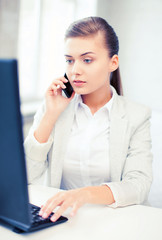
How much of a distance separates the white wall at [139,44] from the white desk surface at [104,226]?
2.86 meters

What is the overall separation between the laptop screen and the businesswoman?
0.73 m

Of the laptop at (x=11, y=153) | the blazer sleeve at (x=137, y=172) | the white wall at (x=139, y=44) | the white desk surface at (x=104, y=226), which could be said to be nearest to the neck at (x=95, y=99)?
the blazer sleeve at (x=137, y=172)

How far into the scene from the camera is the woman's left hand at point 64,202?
0.87m

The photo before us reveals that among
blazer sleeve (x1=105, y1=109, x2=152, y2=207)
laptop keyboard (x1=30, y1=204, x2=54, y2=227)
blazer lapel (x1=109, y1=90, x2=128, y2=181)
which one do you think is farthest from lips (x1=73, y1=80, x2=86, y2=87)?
laptop keyboard (x1=30, y1=204, x2=54, y2=227)

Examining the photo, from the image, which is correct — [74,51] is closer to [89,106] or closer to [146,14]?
[89,106]

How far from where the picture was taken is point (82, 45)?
1.33 metres

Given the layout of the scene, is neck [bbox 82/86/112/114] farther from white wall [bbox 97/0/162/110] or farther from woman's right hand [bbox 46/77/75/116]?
white wall [bbox 97/0/162/110]

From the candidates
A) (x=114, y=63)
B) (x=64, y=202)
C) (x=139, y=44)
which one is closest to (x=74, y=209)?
(x=64, y=202)

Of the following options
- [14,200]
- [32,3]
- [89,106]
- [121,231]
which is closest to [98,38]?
[89,106]

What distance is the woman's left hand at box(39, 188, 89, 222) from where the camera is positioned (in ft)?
2.84

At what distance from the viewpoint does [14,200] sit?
1.90ft

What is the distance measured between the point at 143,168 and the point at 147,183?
0.22ft

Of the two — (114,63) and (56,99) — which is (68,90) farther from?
(114,63)

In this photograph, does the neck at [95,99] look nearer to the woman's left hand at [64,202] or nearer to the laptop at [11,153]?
the woman's left hand at [64,202]
